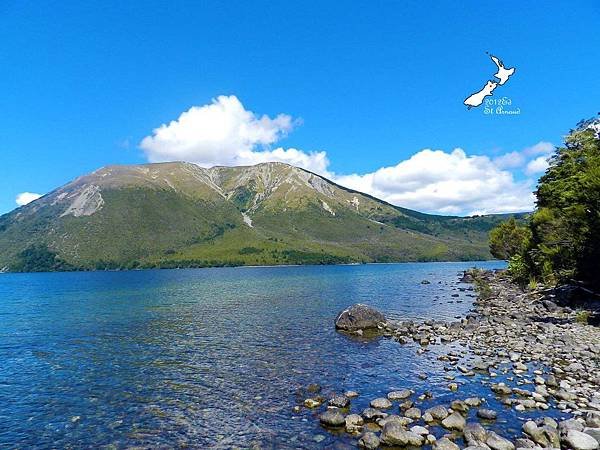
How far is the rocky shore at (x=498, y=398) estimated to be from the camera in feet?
58.6

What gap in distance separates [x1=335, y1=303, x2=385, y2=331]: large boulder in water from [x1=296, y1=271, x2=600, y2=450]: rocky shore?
16.3ft

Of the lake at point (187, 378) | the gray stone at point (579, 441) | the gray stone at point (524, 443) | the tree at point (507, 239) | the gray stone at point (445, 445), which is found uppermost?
the tree at point (507, 239)

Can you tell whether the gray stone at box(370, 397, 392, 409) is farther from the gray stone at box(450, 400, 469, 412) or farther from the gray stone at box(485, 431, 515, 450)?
the gray stone at box(485, 431, 515, 450)

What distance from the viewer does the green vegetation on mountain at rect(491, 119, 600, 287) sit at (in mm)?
37656

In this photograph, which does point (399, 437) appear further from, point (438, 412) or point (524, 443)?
point (524, 443)

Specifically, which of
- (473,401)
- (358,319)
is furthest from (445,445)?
(358,319)

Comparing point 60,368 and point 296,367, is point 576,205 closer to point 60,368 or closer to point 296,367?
point 296,367

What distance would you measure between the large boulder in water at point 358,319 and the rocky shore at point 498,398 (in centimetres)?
498

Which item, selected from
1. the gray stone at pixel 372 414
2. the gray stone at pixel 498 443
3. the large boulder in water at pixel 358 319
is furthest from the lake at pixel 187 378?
the gray stone at pixel 498 443

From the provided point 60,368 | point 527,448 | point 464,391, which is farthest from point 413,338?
point 60,368

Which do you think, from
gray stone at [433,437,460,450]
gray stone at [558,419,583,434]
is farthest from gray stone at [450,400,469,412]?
gray stone at [558,419,583,434]

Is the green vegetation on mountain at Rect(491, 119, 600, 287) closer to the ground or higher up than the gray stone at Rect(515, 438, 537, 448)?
higher up

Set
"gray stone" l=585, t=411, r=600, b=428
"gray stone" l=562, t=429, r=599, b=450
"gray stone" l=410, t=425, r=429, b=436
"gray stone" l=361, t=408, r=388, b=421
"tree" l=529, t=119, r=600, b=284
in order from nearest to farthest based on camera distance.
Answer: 1. "gray stone" l=562, t=429, r=599, b=450
2. "gray stone" l=585, t=411, r=600, b=428
3. "gray stone" l=410, t=425, r=429, b=436
4. "gray stone" l=361, t=408, r=388, b=421
5. "tree" l=529, t=119, r=600, b=284

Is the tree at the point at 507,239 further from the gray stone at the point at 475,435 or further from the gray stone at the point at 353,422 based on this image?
the gray stone at the point at 353,422
